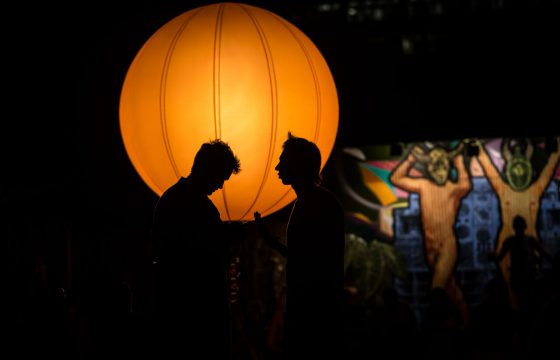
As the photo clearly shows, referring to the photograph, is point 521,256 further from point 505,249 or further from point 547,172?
point 547,172

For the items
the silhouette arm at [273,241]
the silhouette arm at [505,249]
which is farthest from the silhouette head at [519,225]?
the silhouette arm at [273,241]

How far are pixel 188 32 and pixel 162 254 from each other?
1.40 meters

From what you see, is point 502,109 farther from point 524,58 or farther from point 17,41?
point 17,41

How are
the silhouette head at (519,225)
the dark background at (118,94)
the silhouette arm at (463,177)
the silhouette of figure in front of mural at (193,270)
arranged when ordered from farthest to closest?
the silhouette arm at (463,177) < the silhouette head at (519,225) < the dark background at (118,94) < the silhouette of figure in front of mural at (193,270)

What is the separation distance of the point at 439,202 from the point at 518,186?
1.07 m

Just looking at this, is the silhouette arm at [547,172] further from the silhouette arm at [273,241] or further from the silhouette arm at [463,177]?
the silhouette arm at [273,241]

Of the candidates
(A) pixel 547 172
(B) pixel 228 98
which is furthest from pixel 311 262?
(A) pixel 547 172

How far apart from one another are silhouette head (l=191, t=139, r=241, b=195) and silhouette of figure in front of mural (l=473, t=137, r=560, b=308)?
6642 mm

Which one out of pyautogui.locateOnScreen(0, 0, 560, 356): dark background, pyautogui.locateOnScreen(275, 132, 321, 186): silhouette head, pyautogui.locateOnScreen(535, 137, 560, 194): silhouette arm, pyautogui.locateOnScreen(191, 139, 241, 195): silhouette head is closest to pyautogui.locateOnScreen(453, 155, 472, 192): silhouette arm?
pyautogui.locateOnScreen(535, 137, 560, 194): silhouette arm

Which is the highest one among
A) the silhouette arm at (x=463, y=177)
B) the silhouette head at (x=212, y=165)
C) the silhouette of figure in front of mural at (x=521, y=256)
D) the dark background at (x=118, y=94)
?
the dark background at (x=118, y=94)

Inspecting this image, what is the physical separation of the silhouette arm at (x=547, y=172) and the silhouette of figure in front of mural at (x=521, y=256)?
0.58 m

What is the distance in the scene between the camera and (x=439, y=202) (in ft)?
32.1

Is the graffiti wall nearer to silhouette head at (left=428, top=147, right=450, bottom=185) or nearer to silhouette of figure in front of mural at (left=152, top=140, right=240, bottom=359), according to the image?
silhouette head at (left=428, top=147, right=450, bottom=185)

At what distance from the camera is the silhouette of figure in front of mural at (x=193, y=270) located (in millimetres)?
3445
